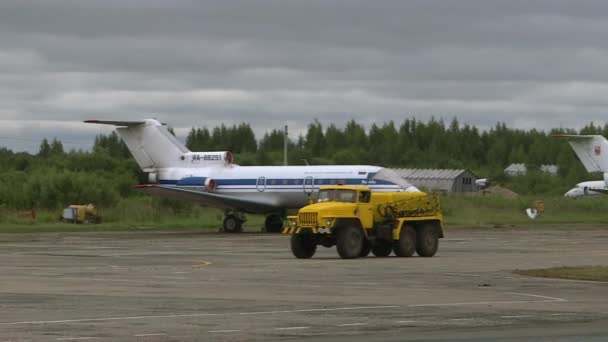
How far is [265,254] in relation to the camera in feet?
136

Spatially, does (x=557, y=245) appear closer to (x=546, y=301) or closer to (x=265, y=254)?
(x=265, y=254)

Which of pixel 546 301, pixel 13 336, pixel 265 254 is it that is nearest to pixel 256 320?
pixel 13 336

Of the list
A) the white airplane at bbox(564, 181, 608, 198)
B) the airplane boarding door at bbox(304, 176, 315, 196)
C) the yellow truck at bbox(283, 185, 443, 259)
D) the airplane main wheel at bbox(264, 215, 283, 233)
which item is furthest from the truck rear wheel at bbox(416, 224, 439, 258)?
the white airplane at bbox(564, 181, 608, 198)

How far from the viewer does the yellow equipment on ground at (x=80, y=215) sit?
7244 cm

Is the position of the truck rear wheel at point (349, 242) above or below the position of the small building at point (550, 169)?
below

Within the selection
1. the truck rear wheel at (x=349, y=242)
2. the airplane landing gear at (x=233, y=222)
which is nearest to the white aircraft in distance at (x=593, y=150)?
the airplane landing gear at (x=233, y=222)

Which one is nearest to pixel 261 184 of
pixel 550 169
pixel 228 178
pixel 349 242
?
pixel 228 178

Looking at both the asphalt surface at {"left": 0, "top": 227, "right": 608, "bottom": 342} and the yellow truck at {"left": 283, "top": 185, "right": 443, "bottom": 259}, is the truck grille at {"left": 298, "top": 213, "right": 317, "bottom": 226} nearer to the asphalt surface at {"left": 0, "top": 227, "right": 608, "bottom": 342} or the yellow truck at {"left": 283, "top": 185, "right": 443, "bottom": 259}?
the yellow truck at {"left": 283, "top": 185, "right": 443, "bottom": 259}

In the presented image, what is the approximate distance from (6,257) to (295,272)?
39.0 feet

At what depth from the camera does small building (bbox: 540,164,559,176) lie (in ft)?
457

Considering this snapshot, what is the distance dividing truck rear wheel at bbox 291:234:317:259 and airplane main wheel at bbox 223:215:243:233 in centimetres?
2573

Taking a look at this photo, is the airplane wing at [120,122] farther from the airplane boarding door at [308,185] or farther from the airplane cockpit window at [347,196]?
the airplane cockpit window at [347,196]

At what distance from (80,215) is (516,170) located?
8875 cm

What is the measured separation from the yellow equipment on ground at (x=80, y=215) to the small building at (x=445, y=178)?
63.3 meters
